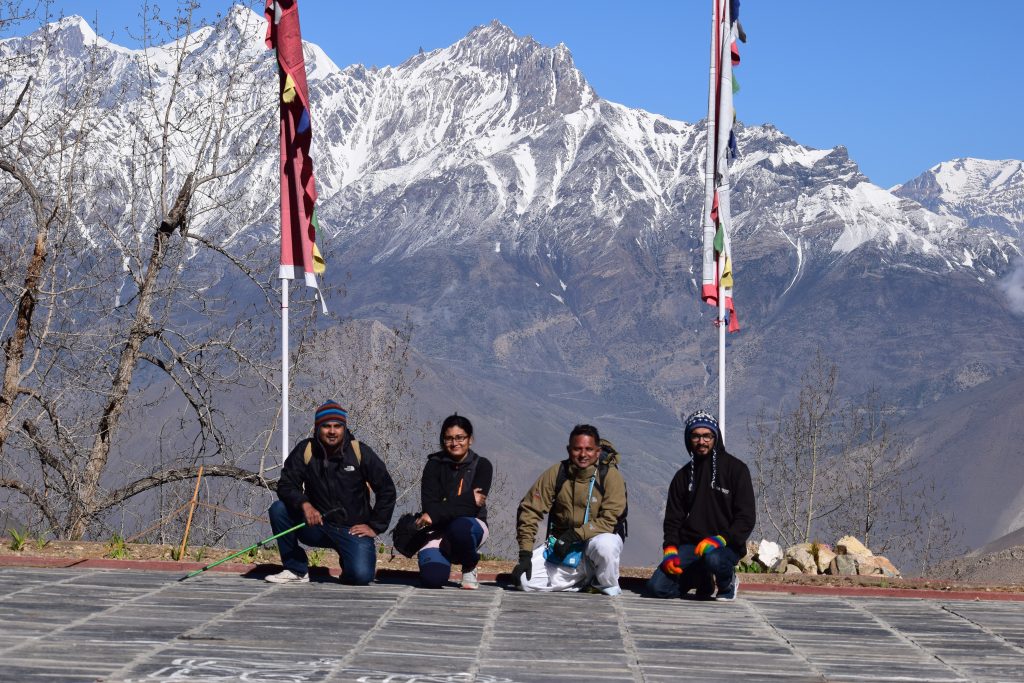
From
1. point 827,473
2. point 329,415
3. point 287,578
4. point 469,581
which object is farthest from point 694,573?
point 827,473

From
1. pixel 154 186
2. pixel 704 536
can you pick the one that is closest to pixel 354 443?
pixel 704 536

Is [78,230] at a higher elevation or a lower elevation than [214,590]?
higher

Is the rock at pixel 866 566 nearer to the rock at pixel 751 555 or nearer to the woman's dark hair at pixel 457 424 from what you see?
the rock at pixel 751 555

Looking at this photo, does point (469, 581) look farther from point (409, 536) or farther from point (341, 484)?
point (341, 484)

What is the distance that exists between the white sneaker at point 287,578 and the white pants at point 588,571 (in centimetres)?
184

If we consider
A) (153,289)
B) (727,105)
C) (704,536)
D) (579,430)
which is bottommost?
(704,536)

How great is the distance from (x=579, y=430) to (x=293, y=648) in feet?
13.1

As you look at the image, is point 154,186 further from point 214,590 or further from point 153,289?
point 214,590

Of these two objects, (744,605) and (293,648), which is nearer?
(293,648)

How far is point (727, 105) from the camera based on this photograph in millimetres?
16703

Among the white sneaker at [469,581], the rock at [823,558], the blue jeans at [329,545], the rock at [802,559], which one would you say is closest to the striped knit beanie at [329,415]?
the blue jeans at [329,545]

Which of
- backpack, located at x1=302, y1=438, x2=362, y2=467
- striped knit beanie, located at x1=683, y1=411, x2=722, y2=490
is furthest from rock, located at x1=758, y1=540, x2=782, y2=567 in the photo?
backpack, located at x1=302, y1=438, x2=362, y2=467

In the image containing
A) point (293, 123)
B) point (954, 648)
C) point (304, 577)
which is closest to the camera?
point (954, 648)

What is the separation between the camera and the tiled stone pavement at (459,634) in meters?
8.71
